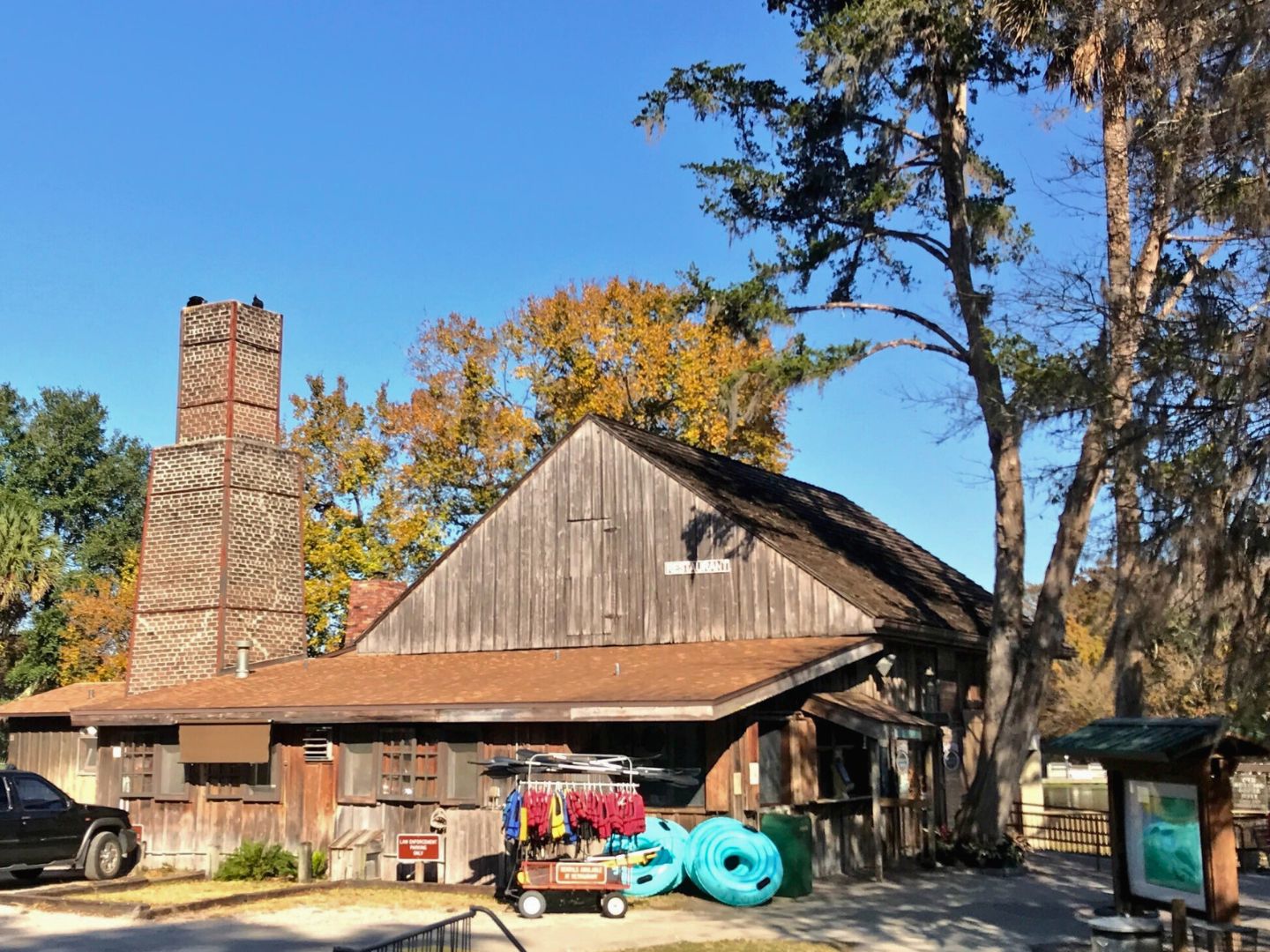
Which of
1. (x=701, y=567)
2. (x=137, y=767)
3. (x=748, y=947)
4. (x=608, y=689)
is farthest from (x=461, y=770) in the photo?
Result: (x=748, y=947)

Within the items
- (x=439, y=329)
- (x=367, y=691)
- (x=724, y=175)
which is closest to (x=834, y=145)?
(x=724, y=175)

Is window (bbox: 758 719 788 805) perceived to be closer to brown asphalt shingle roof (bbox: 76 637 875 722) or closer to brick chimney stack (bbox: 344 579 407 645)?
brown asphalt shingle roof (bbox: 76 637 875 722)

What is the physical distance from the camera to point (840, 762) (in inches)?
771

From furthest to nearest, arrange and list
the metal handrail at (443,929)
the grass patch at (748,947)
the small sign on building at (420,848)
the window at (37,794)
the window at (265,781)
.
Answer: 1. the window at (265,781)
2. the window at (37,794)
3. the small sign on building at (420,848)
4. the grass patch at (748,947)
5. the metal handrail at (443,929)

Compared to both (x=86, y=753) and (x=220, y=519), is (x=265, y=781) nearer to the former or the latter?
(x=220, y=519)

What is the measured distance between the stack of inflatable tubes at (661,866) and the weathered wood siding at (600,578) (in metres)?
4.73

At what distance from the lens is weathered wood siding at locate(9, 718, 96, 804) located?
3216cm

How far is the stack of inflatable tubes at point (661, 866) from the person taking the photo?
16.7 meters

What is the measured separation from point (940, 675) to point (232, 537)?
13877 mm

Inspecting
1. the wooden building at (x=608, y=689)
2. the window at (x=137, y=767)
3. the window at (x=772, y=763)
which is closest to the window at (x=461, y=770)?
the wooden building at (x=608, y=689)

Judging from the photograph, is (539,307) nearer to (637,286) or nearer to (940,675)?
(637,286)

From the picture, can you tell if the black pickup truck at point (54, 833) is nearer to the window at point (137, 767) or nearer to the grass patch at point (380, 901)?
the window at point (137, 767)

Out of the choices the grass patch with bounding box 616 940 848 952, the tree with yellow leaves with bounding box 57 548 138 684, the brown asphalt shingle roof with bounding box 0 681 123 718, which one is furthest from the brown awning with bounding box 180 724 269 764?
the tree with yellow leaves with bounding box 57 548 138 684

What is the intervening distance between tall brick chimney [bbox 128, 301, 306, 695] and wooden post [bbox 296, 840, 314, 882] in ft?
26.0
